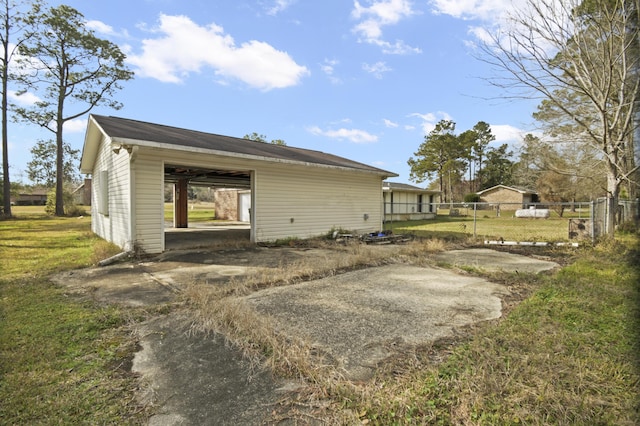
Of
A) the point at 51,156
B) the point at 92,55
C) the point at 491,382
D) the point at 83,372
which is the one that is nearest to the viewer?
the point at 491,382

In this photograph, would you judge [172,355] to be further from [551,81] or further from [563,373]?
[551,81]

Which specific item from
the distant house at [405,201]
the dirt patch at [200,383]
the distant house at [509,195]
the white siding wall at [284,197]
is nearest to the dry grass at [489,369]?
the dirt patch at [200,383]

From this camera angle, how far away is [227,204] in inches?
882

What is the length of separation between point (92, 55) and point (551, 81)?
28989 mm

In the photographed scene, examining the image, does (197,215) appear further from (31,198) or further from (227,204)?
(31,198)

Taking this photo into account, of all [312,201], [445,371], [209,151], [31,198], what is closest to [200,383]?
[445,371]

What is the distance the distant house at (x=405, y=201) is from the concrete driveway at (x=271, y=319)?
1671cm

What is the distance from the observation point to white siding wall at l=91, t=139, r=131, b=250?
24.2 feet

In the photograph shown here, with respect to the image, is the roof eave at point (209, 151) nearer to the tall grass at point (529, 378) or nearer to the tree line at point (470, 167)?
the tall grass at point (529, 378)

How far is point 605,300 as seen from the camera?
150 inches

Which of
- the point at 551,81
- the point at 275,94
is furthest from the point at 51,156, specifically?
the point at 551,81

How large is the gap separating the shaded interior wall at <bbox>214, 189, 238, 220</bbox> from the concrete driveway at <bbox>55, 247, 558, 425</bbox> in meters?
15.2

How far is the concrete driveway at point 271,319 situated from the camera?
6.70ft

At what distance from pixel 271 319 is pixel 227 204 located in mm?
20181
